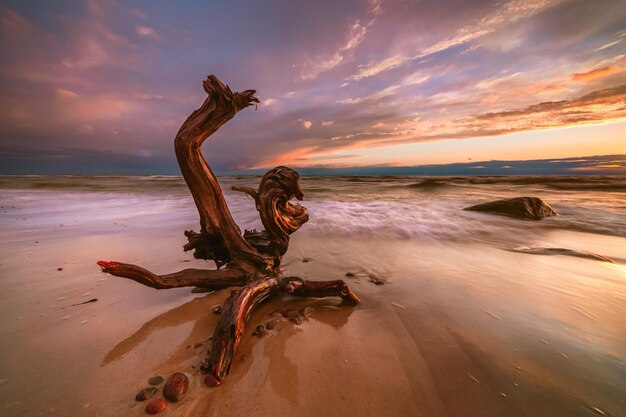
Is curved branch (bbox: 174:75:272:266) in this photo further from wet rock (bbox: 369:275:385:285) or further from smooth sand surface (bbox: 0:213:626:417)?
wet rock (bbox: 369:275:385:285)

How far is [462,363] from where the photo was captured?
2256 mm

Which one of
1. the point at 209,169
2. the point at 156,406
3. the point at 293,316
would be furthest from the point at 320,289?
the point at 209,169

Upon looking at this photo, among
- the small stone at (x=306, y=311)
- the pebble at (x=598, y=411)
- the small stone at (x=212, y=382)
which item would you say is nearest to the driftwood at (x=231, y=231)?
the small stone at (x=306, y=311)

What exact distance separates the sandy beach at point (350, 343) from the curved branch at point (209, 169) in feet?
2.30

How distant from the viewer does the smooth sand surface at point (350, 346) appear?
6.07 feet

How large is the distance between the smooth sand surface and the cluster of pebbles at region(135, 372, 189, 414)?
5cm

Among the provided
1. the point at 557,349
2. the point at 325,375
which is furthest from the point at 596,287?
the point at 325,375

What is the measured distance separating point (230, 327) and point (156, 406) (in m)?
0.66

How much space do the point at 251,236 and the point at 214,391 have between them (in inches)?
94.6

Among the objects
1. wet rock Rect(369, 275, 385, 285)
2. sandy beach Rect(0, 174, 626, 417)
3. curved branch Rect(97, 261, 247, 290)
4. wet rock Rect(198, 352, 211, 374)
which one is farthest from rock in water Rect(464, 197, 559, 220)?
wet rock Rect(198, 352, 211, 374)

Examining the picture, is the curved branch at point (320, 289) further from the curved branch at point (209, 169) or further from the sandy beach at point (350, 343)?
the curved branch at point (209, 169)

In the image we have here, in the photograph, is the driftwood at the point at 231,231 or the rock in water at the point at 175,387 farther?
the driftwood at the point at 231,231

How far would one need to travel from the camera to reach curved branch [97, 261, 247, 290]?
2178mm

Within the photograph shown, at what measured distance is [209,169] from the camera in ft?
11.8
